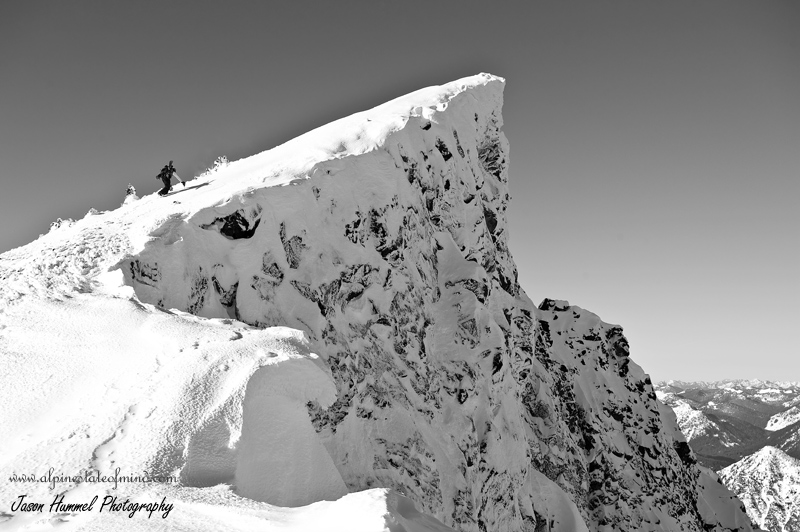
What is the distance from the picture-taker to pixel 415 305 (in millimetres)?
24156

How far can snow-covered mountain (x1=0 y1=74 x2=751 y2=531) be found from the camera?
787cm

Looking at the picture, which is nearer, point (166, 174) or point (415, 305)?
point (166, 174)

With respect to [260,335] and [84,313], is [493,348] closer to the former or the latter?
[260,335]

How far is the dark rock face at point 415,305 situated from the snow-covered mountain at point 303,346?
0.33ft

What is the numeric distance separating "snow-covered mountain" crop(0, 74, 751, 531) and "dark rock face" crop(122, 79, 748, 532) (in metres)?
0.10

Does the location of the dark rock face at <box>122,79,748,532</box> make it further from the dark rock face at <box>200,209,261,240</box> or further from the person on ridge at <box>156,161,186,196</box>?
the person on ridge at <box>156,161,186,196</box>

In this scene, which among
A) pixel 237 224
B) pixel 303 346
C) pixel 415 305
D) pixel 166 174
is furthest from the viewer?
pixel 415 305

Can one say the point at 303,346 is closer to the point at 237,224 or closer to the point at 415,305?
the point at 237,224

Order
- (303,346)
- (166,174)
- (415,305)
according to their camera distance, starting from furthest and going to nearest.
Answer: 1. (415,305)
2. (166,174)
3. (303,346)

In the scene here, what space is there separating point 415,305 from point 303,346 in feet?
42.0

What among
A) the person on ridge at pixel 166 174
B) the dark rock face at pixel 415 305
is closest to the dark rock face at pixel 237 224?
Answer: the dark rock face at pixel 415 305

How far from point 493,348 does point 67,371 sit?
69.2 feet

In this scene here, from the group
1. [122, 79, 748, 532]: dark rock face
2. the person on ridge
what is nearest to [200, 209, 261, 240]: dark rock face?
[122, 79, 748, 532]: dark rock face

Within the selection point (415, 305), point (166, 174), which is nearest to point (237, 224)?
point (166, 174)
